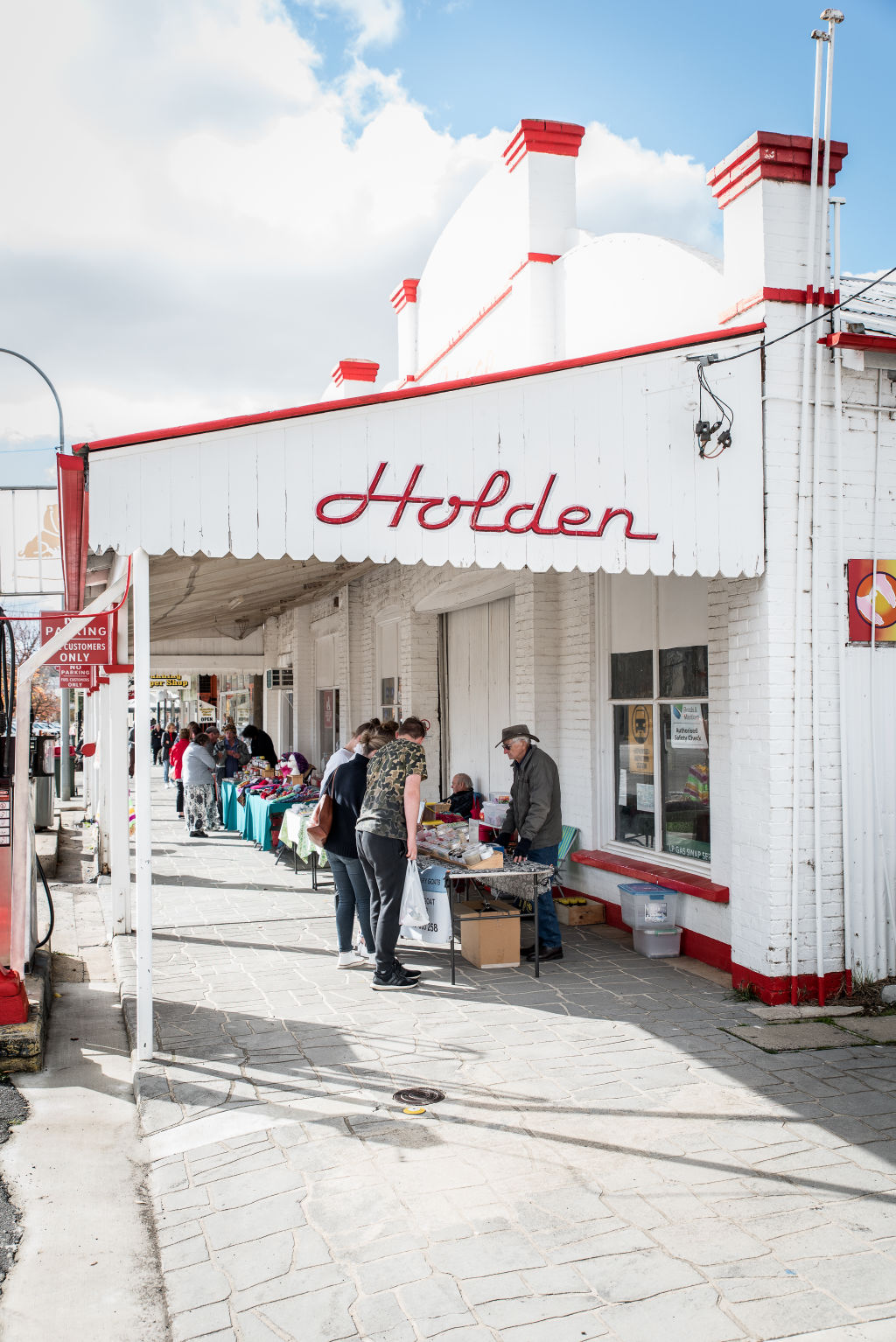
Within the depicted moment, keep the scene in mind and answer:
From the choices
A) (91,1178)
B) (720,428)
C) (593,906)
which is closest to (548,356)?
(720,428)

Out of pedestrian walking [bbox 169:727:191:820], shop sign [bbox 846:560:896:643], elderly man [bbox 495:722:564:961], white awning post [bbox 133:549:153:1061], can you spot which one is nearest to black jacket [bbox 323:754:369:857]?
elderly man [bbox 495:722:564:961]

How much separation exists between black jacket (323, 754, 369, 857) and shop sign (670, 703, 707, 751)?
2458mm

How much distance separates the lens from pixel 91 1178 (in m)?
4.35

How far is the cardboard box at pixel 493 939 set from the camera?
7.44 m

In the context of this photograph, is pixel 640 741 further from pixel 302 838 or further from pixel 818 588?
pixel 302 838

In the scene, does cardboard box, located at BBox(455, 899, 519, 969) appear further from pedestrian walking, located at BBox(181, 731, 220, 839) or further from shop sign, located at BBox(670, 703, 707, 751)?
pedestrian walking, located at BBox(181, 731, 220, 839)

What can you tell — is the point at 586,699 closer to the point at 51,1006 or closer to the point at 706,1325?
the point at 51,1006

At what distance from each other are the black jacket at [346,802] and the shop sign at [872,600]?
3525 mm

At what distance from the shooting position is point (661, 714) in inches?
320

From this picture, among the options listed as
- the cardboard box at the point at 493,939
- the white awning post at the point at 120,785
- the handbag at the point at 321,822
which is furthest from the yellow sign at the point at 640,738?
the white awning post at the point at 120,785

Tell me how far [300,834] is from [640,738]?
4.21 meters

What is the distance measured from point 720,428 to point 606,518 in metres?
0.95

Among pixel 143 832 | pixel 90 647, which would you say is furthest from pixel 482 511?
pixel 90 647

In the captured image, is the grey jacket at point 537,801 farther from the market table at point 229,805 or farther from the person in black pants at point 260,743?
the person in black pants at point 260,743
